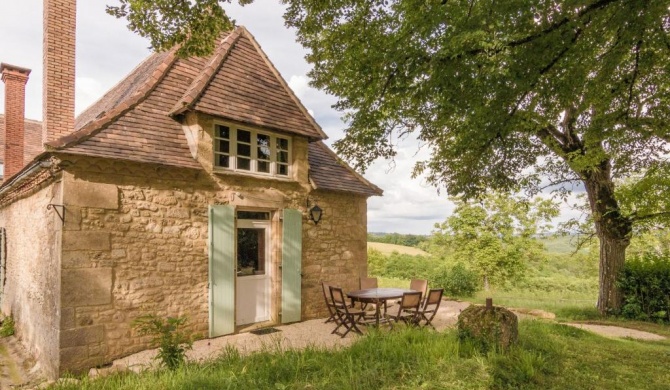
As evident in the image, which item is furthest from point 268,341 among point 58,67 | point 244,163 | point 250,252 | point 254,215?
point 58,67

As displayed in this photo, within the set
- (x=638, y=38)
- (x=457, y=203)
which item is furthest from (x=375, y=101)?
(x=457, y=203)

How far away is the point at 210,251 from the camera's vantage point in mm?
7430

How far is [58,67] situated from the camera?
7828 mm

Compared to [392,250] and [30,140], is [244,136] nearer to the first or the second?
[30,140]

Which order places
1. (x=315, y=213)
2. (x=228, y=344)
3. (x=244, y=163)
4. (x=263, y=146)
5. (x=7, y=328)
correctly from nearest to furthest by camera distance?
(x=228, y=344) → (x=244, y=163) → (x=263, y=146) → (x=7, y=328) → (x=315, y=213)

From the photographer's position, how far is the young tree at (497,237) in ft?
72.9

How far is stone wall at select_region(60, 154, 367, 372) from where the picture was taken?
6078 millimetres

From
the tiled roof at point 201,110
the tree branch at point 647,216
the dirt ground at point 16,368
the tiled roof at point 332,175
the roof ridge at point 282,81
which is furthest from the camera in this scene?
the tree branch at point 647,216

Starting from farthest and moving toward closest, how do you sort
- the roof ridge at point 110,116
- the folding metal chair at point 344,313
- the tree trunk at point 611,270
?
the tree trunk at point 611,270, the folding metal chair at point 344,313, the roof ridge at point 110,116

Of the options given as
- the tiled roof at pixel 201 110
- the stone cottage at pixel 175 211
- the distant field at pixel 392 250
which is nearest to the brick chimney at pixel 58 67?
the stone cottage at pixel 175 211

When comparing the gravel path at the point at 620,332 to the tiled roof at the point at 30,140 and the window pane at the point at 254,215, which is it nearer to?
the window pane at the point at 254,215

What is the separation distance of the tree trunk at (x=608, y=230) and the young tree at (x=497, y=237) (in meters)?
11.3

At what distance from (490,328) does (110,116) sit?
284 inches

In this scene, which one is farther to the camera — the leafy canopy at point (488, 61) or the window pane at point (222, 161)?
the window pane at point (222, 161)
